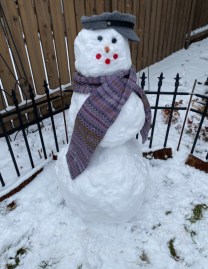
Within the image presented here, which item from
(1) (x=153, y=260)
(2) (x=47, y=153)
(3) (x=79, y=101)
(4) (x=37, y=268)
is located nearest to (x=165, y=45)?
(2) (x=47, y=153)

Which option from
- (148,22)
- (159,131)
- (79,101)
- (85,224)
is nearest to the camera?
(79,101)

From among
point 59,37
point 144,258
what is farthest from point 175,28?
point 144,258

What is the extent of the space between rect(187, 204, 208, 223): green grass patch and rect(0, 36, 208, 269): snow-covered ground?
0.4 inches

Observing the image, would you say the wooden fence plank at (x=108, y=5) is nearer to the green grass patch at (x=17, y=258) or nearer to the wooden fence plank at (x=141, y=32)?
the wooden fence plank at (x=141, y=32)

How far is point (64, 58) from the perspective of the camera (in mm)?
3553

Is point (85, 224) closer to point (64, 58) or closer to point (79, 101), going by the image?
point (79, 101)

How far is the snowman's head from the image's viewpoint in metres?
1.35

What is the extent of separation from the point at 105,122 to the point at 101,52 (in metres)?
0.49

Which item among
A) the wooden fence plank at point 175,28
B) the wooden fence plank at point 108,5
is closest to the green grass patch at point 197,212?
the wooden fence plank at point 108,5

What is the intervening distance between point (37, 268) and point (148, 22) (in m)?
5.28

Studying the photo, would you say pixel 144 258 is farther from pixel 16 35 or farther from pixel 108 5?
pixel 108 5

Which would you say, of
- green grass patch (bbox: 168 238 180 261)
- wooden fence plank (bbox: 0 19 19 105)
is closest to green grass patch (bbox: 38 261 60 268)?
green grass patch (bbox: 168 238 180 261)

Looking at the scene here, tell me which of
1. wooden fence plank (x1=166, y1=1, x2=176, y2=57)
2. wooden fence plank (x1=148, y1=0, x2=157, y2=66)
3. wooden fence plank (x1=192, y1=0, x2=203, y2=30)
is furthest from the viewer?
wooden fence plank (x1=192, y1=0, x2=203, y2=30)

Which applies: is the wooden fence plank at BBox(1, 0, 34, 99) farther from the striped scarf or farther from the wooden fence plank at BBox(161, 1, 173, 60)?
the wooden fence plank at BBox(161, 1, 173, 60)
